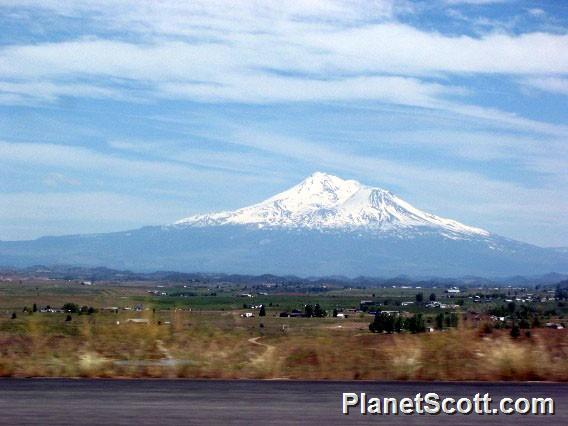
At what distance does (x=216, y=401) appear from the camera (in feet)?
35.9

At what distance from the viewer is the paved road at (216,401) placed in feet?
32.3

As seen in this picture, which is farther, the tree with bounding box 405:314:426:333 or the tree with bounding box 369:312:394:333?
the tree with bounding box 369:312:394:333

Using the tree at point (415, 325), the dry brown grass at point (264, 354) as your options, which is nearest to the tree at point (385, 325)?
the tree at point (415, 325)

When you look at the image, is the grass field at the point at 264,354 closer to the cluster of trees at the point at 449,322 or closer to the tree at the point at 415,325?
the cluster of trees at the point at 449,322

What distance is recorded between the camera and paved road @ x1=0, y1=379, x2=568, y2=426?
9.85m

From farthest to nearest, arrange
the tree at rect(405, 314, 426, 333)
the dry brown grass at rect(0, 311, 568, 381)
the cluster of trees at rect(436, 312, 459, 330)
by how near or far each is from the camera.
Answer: the tree at rect(405, 314, 426, 333) → the cluster of trees at rect(436, 312, 459, 330) → the dry brown grass at rect(0, 311, 568, 381)

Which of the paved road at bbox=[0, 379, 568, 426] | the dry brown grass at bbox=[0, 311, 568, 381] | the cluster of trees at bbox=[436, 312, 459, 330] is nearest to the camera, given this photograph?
the paved road at bbox=[0, 379, 568, 426]

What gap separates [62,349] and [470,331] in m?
7.23

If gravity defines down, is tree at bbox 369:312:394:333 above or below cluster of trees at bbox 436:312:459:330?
below

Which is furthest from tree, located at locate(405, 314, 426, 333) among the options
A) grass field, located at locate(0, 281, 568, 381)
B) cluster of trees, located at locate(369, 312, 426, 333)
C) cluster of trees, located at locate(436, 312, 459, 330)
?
grass field, located at locate(0, 281, 568, 381)

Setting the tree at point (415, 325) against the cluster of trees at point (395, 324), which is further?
the cluster of trees at point (395, 324)

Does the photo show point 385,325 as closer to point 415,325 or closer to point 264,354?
point 415,325

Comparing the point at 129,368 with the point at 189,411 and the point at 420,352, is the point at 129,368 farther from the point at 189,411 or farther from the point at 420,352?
the point at 420,352

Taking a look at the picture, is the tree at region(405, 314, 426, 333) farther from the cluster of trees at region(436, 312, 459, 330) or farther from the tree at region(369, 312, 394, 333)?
the cluster of trees at region(436, 312, 459, 330)
